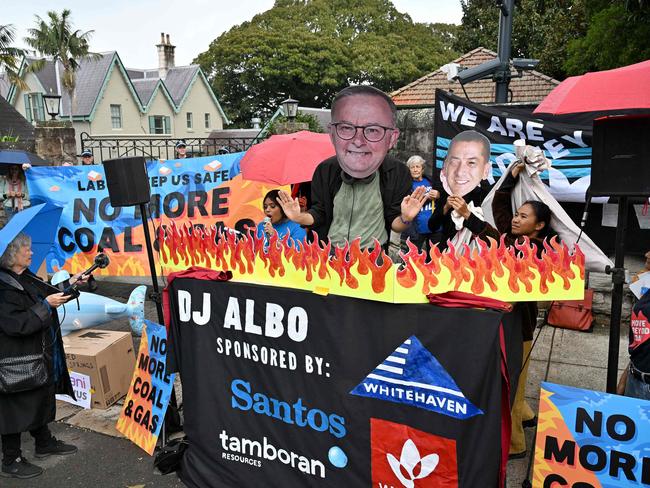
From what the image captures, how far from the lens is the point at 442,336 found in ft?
8.59

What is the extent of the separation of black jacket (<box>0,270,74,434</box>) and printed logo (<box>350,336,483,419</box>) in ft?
7.31

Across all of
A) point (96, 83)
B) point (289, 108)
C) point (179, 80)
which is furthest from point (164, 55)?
point (289, 108)

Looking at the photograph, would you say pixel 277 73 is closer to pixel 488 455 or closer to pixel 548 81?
pixel 548 81

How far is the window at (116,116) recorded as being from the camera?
36.1m

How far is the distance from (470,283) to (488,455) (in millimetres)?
826

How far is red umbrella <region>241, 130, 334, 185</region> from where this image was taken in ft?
16.1

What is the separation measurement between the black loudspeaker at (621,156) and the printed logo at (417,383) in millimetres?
1354

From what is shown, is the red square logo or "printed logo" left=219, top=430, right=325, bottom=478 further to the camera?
"printed logo" left=219, top=430, right=325, bottom=478

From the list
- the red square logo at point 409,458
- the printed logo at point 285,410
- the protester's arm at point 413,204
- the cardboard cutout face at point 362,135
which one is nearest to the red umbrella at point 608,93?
the protester's arm at point 413,204

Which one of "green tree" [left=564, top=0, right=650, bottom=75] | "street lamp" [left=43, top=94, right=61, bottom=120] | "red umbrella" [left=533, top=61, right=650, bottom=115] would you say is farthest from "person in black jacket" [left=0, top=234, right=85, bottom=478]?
"street lamp" [left=43, top=94, right=61, bottom=120]

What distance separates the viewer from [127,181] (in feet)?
12.7

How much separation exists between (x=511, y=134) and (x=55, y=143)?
28.6 ft

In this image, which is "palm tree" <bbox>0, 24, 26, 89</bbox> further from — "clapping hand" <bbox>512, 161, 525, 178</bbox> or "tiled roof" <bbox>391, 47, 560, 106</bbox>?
"clapping hand" <bbox>512, 161, 525, 178</bbox>

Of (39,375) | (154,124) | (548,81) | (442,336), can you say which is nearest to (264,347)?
(442,336)
